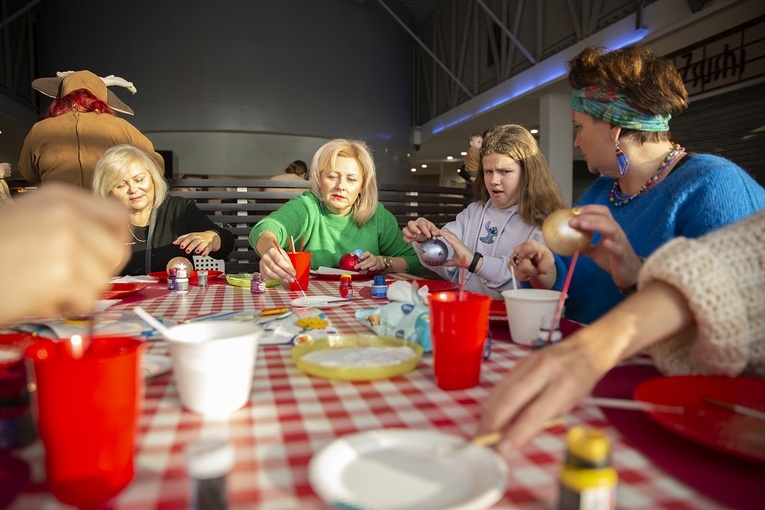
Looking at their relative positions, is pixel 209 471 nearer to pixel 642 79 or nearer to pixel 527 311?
pixel 527 311

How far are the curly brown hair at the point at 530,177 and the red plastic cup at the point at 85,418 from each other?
212cm

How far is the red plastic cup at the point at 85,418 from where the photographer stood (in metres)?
0.50

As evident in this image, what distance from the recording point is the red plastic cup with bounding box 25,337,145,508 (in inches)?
19.7

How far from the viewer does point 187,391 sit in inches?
30.5

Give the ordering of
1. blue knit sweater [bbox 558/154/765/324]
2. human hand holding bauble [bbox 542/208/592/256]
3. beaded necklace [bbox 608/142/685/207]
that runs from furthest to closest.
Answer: beaded necklace [bbox 608/142/685/207] → blue knit sweater [bbox 558/154/765/324] → human hand holding bauble [bbox 542/208/592/256]

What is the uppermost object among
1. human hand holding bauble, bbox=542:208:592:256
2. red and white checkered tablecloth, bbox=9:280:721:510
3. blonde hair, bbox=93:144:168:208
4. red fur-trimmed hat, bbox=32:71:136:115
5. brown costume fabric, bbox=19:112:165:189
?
red fur-trimmed hat, bbox=32:71:136:115

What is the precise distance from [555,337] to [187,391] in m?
0.74

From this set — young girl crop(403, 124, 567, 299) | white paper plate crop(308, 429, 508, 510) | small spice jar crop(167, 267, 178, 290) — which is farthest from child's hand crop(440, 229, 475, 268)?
white paper plate crop(308, 429, 508, 510)

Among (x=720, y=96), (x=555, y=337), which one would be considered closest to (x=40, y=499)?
(x=555, y=337)

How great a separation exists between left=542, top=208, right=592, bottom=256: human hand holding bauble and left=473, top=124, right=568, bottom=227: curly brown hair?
127 cm

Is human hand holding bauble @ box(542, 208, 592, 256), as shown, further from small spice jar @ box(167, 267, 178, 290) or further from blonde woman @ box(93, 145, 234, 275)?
blonde woman @ box(93, 145, 234, 275)

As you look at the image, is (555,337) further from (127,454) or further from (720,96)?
(720,96)

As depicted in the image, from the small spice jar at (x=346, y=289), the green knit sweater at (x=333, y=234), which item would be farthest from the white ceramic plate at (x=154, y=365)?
the green knit sweater at (x=333, y=234)

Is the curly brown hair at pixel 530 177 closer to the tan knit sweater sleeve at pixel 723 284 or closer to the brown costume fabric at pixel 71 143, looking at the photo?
the tan knit sweater sleeve at pixel 723 284
